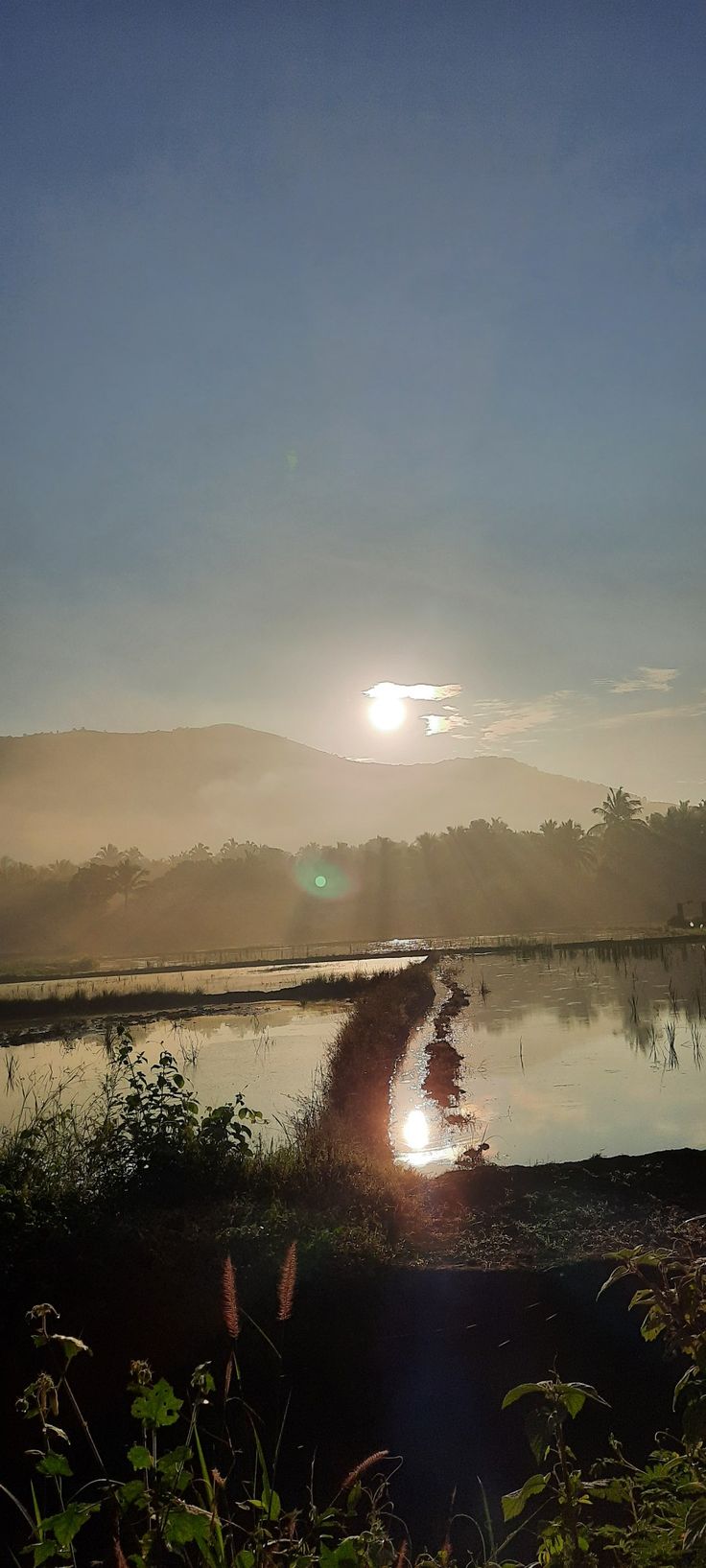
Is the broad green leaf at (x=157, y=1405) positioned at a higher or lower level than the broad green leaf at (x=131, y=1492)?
higher

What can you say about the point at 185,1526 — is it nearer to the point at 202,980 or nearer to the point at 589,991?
the point at 589,991

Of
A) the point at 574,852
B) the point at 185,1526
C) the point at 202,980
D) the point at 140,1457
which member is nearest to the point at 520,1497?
the point at 185,1526

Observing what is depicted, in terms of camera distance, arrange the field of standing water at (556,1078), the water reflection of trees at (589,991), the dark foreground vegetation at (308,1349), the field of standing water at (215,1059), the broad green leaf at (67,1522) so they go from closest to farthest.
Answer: the broad green leaf at (67,1522), the dark foreground vegetation at (308,1349), the field of standing water at (556,1078), the field of standing water at (215,1059), the water reflection of trees at (589,991)

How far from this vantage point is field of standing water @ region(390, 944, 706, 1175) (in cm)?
1709

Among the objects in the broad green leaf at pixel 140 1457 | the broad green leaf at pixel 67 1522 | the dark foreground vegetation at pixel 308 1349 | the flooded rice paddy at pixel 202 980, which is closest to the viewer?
the broad green leaf at pixel 67 1522

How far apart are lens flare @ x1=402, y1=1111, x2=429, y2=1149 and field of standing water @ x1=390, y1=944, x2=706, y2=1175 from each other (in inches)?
0.9

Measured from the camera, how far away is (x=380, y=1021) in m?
32.8

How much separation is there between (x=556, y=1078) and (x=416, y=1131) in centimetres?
553

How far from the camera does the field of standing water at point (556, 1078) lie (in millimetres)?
17094

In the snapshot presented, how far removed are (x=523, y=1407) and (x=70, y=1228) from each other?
4.45 m

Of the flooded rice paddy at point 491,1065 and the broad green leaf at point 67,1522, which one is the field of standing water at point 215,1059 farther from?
the broad green leaf at point 67,1522

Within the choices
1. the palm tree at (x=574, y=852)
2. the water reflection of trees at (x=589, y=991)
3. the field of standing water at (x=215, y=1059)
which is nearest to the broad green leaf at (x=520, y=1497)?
the field of standing water at (x=215, y=1059)

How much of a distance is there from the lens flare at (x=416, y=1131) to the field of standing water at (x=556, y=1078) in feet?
0.07

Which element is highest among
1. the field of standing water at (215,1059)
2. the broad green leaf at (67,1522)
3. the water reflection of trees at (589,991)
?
the broad green leaf at (67,1522)
